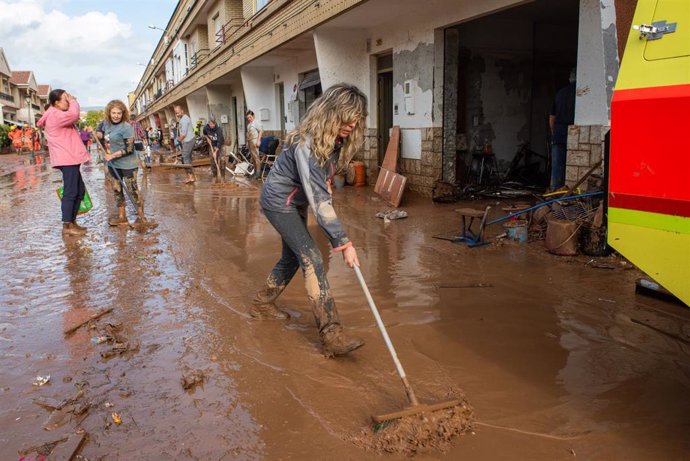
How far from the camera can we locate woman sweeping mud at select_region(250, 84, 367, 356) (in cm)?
342

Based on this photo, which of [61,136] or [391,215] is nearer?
[61,136]

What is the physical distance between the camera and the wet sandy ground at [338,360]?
2.76 m

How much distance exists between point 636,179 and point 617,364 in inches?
58.2

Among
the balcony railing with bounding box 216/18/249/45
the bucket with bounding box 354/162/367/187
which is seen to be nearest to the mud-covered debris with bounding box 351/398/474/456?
the bucket with bounding box 354/162/367/187

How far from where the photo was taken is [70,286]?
17.6 ft

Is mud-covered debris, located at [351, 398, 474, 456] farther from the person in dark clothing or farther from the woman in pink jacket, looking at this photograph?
the person in dark clothing

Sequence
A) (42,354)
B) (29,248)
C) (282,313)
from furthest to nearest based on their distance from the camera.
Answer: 1. (29,248)
2. (282,313)
3. (42,354)

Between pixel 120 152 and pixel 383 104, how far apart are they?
657 cm

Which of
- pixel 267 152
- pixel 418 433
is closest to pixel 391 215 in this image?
pixel 418 433

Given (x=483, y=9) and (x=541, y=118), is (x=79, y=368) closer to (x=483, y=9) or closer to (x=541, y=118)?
(x=483, y=9)

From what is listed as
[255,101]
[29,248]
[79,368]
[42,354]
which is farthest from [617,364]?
[255,101]

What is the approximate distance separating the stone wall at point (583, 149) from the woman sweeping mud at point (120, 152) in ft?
19.4

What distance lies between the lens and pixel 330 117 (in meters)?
3.41

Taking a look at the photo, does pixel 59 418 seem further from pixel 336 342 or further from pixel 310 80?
pixel 310 80
